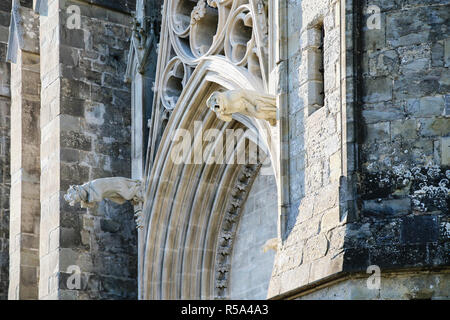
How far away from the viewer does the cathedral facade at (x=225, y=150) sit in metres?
8.56

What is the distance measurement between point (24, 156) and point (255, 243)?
3937 mm

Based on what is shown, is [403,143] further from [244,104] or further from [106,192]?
[106,192]

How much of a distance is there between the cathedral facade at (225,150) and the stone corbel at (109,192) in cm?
2

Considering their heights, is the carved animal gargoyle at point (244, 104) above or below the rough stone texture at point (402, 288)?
above

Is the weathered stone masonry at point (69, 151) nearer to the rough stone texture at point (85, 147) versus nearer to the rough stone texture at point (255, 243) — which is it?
the rough stone texture at point (85, 147)

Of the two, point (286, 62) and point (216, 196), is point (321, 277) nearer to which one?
point (286, 62)

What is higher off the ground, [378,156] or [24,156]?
[24,156]

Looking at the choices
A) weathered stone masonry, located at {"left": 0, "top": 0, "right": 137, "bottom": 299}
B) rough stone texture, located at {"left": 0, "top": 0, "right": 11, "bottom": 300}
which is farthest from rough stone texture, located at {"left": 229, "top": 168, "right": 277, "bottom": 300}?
rough stone texture, located at {"left": 0, "top": 0, "right": 11, "bottom": 300}

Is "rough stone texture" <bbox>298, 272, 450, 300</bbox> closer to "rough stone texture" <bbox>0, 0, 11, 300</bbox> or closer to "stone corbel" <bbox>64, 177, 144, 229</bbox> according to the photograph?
"stone corbel" <bbox>64, 177, 144, 229</bbox>

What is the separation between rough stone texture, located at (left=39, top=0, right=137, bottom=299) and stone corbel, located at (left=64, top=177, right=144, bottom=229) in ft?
1.90

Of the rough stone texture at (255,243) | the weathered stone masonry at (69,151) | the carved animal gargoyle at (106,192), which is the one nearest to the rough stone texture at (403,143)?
the rough stone texture at (255,243)

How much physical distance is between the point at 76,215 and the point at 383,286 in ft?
18.3

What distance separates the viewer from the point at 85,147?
13.4 meters

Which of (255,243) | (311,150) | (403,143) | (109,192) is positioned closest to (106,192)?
(109,192)
